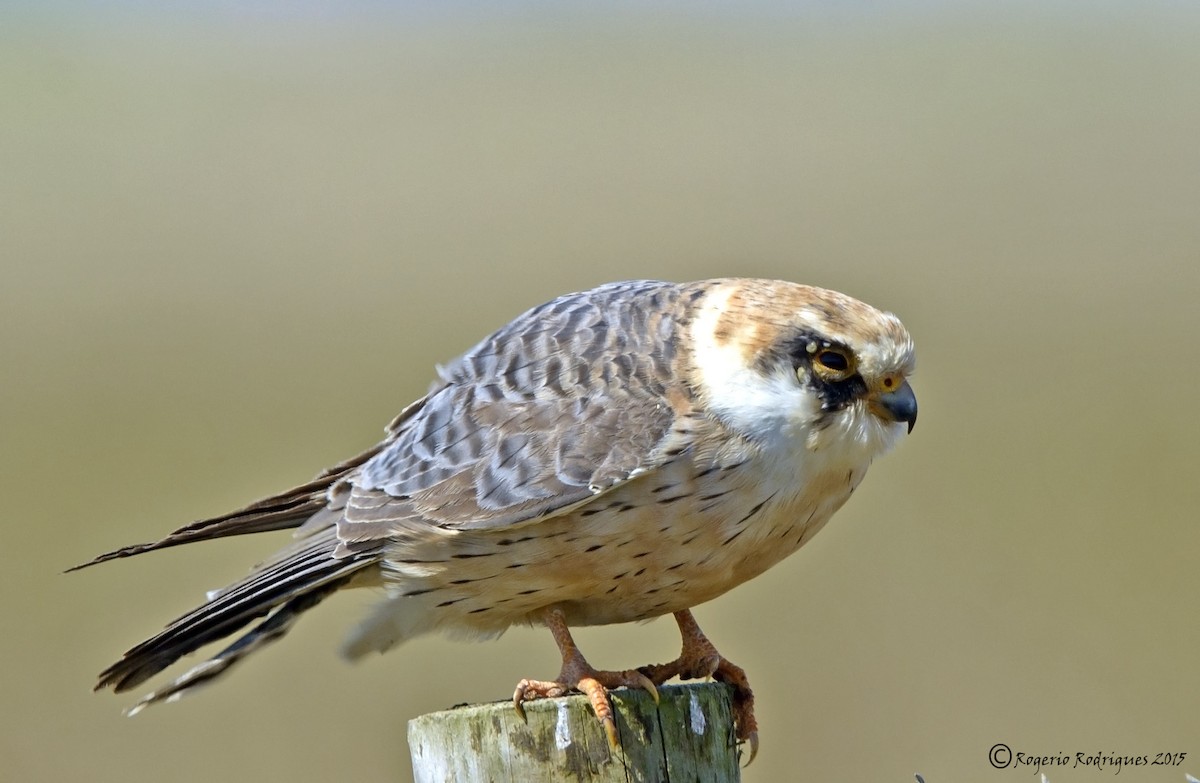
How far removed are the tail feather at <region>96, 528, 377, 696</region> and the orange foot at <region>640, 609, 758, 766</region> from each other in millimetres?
1026

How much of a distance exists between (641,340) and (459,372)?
761mm

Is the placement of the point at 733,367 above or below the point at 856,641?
above

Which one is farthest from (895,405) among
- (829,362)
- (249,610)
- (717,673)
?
(249,610)

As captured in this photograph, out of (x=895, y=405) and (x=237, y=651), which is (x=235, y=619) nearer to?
(x=237, y=651)

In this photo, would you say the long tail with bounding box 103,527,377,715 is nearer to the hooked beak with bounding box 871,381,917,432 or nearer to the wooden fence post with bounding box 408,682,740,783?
the wooden fence post with bounding box 408,682,740,783

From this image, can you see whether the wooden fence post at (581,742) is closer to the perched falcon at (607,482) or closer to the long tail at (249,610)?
the perched falcon at (607,482)

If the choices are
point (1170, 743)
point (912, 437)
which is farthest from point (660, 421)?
point (912, 437)

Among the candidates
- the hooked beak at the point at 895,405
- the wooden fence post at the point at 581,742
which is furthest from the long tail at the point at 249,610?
the hooked beak at the point at 895,405

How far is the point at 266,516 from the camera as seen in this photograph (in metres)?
4.64

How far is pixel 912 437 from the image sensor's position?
40.0ft

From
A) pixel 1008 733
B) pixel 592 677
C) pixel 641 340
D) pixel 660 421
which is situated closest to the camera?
pixel 592 677

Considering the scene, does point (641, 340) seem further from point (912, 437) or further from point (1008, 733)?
point (912, 437)

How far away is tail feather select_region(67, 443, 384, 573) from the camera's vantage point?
4559 mm

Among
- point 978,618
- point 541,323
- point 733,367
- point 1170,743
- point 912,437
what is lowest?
point 1170,743
